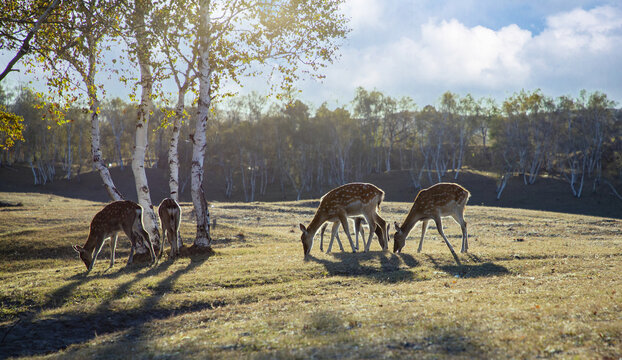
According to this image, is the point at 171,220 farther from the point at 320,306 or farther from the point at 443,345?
the point at 443,345

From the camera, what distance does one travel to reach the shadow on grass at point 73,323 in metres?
9.04

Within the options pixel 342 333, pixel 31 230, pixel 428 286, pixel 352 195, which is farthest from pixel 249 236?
pixel 342 333

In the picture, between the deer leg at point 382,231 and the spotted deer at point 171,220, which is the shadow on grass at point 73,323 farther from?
the deer leg at point 382,231

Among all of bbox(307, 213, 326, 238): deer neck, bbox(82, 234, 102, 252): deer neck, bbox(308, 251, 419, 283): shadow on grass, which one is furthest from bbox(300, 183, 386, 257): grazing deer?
bbox(82, 234, 102, 252): deer neck

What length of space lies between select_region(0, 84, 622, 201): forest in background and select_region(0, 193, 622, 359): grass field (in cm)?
6049

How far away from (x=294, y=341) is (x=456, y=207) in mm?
12518

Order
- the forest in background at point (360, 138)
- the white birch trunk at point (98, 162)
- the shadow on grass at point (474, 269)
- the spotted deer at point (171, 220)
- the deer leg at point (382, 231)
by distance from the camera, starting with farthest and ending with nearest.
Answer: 1. the forest in background at point (360, 138)
2. the deer leg at point (382, 231)
3. the white birch trunk at point (98, 162)
4. the spotted deer at point (171, 220)
5. the shadow on grass at point (474, 269)

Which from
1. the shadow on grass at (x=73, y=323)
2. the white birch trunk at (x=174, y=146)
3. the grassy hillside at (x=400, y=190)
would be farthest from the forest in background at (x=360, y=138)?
the shadow on grass at (x=73, y=323)

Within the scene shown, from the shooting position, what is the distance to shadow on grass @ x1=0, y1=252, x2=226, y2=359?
29.7ft

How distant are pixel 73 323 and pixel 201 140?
10.2m

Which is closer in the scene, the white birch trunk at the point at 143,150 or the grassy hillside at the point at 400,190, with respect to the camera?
the white birch trunk at the point at 143,150

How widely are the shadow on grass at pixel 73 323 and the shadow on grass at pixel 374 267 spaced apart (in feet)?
15.4

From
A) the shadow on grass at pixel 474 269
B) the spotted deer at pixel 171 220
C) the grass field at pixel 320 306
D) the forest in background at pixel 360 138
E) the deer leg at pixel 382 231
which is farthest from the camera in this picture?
the forest in background at pixel 360 138

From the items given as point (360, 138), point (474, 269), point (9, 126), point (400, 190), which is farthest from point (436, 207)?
point (360, 138)
